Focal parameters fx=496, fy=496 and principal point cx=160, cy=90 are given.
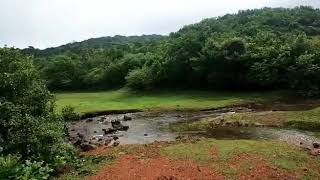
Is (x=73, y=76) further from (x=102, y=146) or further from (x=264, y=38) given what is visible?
(x=102, y=146)

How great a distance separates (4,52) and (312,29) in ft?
383

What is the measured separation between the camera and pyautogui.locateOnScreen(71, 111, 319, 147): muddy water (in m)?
43.1

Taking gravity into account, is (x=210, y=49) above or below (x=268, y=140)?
above

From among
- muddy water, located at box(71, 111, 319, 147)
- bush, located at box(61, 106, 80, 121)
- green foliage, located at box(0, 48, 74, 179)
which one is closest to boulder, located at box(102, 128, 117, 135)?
Result: muddy water, located at box(71, 111, 319, 147)

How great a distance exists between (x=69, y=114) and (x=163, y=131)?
55.1 feet

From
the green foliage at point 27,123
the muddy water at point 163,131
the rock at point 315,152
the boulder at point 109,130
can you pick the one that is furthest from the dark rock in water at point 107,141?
the rock at point 315,152

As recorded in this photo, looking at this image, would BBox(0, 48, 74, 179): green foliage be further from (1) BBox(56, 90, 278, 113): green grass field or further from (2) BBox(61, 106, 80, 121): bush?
(1) BBox(56, 90, 278, 113): green grass field

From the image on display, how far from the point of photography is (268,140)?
135ft

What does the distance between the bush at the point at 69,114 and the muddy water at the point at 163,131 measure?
144cm

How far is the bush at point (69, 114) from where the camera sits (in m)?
62.0

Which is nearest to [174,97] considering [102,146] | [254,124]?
[254,124]

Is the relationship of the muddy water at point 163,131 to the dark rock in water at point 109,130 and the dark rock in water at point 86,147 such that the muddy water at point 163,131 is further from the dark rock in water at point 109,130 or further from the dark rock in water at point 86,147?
the dark rock in water at point 86,147

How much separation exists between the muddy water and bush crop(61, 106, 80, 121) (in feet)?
4.72

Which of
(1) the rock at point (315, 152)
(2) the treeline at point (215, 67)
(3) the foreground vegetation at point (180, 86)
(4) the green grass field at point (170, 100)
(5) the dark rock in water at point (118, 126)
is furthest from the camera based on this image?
(2) the treeline at point (215, 67)
